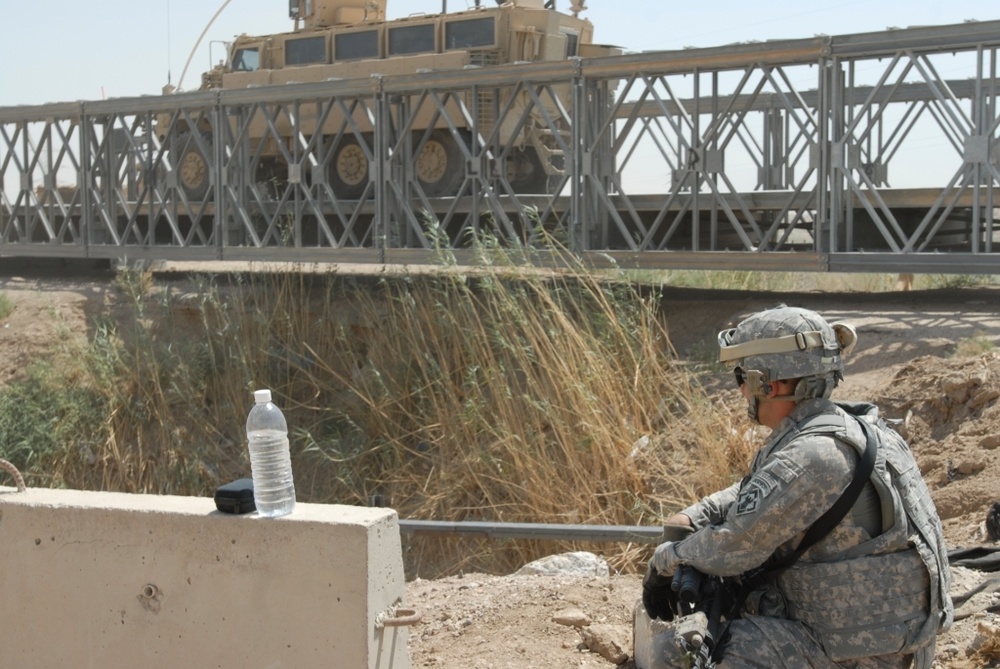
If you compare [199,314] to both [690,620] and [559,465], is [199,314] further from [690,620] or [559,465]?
[690,620]

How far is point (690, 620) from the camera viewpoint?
10.6 feet

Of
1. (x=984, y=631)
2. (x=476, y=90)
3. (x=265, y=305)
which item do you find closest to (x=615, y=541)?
(x=984, y=631)

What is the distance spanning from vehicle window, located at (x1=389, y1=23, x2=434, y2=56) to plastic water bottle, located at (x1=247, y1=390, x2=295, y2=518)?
11.1m

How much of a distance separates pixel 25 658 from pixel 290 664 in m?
1.08

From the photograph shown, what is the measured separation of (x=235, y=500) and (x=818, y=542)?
1883 millimetres

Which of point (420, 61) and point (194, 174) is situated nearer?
point (420, 61)

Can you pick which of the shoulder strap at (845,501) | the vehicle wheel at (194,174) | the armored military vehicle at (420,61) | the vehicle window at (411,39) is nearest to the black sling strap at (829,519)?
the shoulder strap at (845,501)

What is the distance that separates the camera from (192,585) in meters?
4.14

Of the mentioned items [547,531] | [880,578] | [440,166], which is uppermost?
[440,166]

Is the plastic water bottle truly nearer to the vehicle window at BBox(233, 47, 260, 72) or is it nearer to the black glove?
the black glove

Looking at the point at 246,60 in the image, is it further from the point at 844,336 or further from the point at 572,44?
the point at 844,336

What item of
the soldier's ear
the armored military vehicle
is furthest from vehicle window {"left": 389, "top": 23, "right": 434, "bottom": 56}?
the soldier's ear

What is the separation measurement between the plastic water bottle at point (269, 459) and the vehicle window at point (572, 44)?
11541mm

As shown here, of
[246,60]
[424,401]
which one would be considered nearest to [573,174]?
[424,401]
